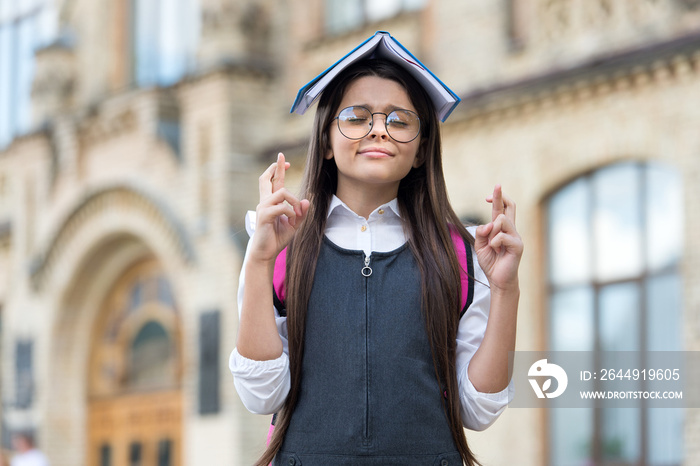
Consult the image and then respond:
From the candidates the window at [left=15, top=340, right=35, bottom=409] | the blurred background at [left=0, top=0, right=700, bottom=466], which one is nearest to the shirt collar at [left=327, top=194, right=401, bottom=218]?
the blurred background at [left=0, top=0, right=700, bottom=466]

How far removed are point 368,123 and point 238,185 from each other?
11.4 m

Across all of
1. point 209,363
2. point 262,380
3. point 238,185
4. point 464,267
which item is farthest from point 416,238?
point 238,185

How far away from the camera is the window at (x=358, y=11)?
13320 millimetres

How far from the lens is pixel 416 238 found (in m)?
2.93

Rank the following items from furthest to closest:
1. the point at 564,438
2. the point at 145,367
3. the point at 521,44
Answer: the point at 145,367 < the point at 521,44 < the point at 564,438

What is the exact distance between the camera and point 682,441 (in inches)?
395

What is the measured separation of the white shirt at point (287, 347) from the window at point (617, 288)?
7.48m

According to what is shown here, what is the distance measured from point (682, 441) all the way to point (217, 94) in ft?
22.7

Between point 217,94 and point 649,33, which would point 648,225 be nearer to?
point 649,33

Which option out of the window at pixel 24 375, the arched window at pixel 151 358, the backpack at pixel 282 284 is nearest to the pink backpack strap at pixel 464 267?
the backpack at pixel 282 284

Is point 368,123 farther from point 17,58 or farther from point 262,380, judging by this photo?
point 17,58

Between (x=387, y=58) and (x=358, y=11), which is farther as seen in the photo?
(x=358, y=11)

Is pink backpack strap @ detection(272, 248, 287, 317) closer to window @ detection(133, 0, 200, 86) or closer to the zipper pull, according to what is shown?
the zipper pull

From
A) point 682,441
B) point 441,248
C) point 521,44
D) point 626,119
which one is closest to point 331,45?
point 521,44
